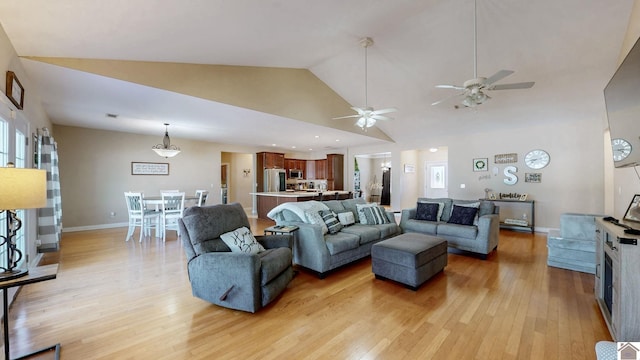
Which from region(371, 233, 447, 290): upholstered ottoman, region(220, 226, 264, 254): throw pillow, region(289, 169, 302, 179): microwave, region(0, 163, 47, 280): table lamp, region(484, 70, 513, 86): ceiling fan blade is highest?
region(484, 70, 513, 86): ceiling fan blade

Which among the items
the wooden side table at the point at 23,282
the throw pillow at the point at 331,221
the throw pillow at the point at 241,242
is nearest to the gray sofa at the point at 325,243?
the throw pillow at the point at 331,221

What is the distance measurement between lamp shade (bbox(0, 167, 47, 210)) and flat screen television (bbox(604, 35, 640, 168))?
3.87m

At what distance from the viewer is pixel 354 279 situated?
332cm

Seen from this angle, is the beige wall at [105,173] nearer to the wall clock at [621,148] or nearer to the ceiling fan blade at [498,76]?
the ceiling fan blade at [498,76]

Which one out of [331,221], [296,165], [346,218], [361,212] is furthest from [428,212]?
[296,165]

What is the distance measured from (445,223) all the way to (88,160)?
827 centimetres

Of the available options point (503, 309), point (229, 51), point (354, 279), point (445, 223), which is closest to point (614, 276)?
point (503, 309)

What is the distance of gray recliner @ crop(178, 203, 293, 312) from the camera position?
2.40 metres

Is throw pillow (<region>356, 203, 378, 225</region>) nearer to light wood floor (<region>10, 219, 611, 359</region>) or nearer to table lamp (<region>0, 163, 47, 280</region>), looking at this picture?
light wood floor (<region>10, 219, 611, 359</region>)

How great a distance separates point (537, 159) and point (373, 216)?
4688mm

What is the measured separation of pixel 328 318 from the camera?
2.40 meters

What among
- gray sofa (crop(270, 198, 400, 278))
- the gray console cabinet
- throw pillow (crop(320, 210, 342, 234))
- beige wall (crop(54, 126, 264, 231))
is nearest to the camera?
the gray console cabinet

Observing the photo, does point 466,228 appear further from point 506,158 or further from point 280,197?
point 280,197

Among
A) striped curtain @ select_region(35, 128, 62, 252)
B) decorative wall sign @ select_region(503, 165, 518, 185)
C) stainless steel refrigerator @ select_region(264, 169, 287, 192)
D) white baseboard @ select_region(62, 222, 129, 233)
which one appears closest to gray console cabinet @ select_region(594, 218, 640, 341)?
decorative wall sign @ select_region(503, 165, 518, 185)
